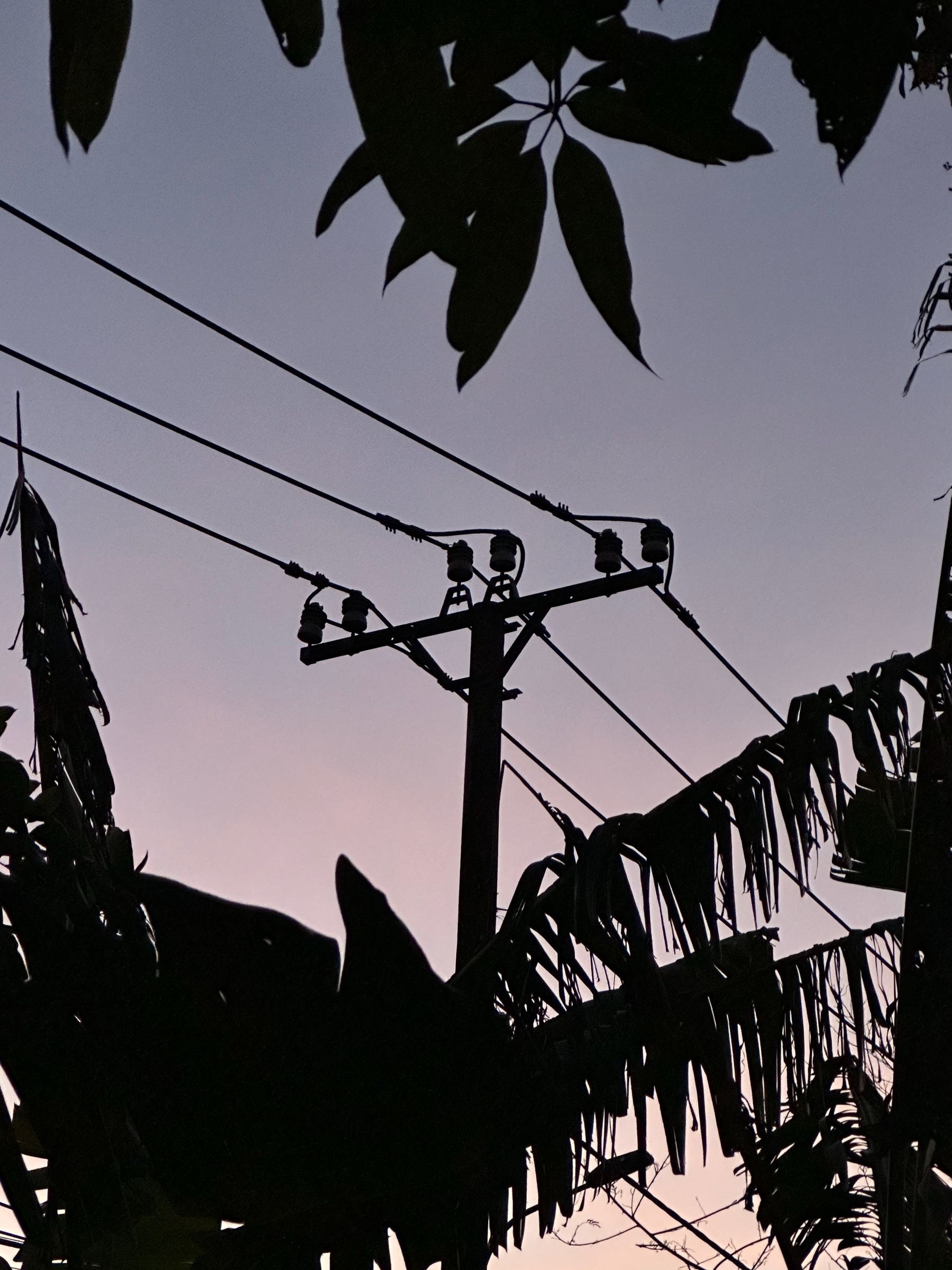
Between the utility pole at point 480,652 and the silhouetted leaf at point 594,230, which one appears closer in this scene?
the silhouetted leaf at point 594,230

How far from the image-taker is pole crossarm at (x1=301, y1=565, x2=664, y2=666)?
25.9 feet

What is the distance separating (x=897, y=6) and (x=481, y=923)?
585 centimetres

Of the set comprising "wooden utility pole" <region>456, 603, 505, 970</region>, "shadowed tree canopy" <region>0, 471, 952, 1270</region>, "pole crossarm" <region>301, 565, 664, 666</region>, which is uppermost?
"pole crossarm" <region>301, 565, 664, 666</region>

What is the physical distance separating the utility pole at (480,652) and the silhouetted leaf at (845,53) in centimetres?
566

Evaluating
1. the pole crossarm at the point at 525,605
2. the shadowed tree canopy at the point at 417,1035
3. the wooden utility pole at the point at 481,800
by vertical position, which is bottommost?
the shadowed tree canopy at the point at 417,1035

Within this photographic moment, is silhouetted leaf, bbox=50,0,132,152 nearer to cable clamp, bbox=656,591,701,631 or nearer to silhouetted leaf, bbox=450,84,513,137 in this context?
silhouetted leaf, bbox=450,84,513,137

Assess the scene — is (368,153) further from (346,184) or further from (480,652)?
(480,652)

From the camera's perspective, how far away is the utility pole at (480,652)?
664 cm

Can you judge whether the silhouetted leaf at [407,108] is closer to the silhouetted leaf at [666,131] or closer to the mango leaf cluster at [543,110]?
the mango leaf cluster at [543,110]

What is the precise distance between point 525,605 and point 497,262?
269 inches

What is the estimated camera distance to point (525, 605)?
790 centimetres

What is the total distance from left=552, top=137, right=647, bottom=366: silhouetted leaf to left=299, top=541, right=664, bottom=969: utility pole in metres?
5.55

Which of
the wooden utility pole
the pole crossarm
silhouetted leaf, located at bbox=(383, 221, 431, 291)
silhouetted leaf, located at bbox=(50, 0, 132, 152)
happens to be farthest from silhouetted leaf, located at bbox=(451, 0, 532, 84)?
the pole crossarm

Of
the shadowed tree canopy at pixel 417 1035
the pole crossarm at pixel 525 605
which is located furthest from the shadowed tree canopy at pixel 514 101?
the pole crossarm at pixel 525 605
